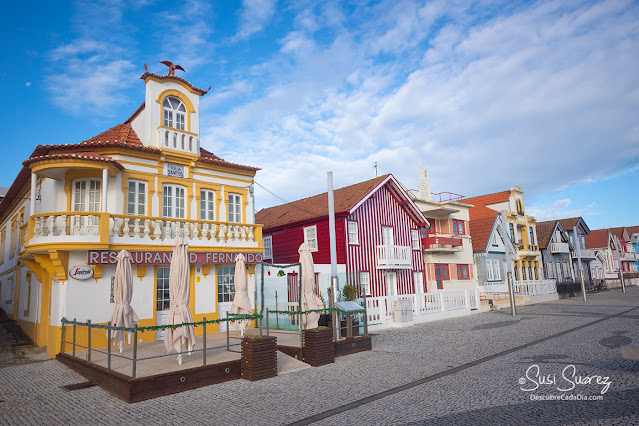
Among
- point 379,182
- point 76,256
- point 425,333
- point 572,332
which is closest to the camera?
point 76,256

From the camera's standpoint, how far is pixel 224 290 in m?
16.4

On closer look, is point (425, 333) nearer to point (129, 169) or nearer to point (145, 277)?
point (145, 277)

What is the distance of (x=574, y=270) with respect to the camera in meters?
45.8

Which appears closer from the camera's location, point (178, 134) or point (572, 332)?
point (572, 332)

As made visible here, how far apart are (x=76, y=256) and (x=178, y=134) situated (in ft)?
19.2

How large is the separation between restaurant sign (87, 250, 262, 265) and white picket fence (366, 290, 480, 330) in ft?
17.5

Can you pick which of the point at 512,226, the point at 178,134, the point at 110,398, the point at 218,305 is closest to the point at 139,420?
the point at 110,398

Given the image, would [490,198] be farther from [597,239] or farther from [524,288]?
[597,239]

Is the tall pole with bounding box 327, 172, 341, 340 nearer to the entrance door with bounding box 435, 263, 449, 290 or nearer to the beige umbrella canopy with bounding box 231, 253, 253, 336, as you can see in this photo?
the beige umbrella canopy with bounding box 231, 253, 253, 336

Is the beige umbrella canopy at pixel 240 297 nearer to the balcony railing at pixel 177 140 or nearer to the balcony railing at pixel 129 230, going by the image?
the balcony railing at pixel 129 230

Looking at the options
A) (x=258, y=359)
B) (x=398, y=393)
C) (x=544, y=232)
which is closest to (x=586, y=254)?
(x=544, y=232)

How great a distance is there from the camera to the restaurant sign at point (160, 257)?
13.0 m

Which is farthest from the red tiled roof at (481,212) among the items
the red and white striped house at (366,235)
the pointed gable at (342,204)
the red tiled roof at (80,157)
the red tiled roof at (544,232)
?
the red tiled roof at (80,157)

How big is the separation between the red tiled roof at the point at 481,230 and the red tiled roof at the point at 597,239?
1391 inches
